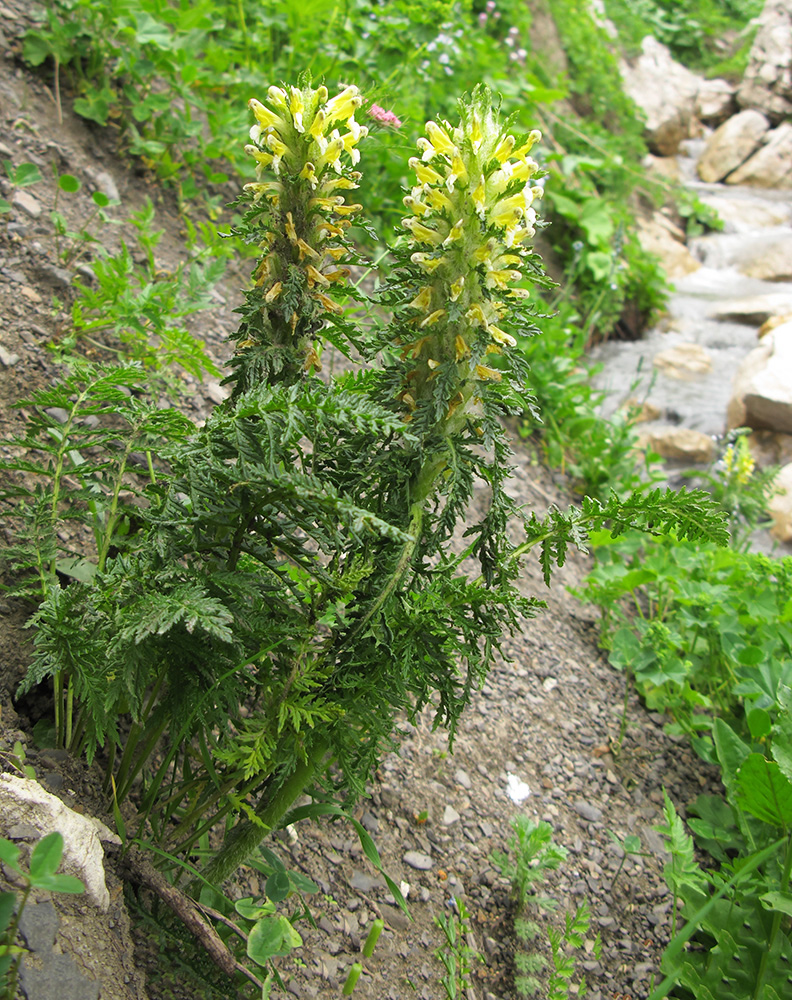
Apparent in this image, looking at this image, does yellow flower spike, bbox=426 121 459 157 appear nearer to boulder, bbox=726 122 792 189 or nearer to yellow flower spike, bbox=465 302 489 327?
yellow flower spike, bbox=465 302 489 327

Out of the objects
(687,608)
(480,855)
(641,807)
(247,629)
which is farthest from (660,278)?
(247,629)

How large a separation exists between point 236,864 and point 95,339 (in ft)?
5.76

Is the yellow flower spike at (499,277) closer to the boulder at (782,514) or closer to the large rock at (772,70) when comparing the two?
the boulder at (782,514)

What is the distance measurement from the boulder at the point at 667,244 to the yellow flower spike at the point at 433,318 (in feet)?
22.9

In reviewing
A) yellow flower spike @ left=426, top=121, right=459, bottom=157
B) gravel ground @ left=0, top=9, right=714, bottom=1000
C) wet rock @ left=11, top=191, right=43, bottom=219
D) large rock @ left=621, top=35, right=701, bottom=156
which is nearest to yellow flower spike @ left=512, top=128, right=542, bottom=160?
yellow flower spike @ left=426, top=121, right=459, bottom=157

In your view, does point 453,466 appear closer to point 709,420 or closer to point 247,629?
point 247,629

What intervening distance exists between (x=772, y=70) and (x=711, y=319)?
20.3 ft

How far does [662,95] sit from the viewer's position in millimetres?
10492

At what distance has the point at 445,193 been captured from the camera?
1327 millimetres

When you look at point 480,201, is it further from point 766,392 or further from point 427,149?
point 766,392

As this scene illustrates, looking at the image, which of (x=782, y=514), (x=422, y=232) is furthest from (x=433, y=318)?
(x=782, y=514)

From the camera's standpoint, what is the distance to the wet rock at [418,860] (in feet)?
6.64

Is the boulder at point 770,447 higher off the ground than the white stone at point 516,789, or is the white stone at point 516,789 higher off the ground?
the boulder at point 770,447

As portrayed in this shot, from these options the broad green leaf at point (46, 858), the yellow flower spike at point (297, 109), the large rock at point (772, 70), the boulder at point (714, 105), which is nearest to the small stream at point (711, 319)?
the boulder at point (714, 105)
